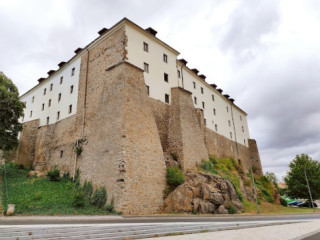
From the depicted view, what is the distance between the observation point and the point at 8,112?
2203 cm

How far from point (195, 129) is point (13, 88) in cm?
1890

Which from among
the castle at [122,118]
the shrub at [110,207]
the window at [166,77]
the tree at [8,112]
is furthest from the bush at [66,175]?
the window at [166,77]

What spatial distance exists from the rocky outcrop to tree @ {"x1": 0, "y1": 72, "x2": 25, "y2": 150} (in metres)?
16.8

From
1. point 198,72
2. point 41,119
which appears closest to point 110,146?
point 41,119

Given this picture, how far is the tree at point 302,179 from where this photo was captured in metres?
38.0

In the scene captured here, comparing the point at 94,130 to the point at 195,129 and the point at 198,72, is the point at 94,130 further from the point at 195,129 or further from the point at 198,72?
the point at 198,72

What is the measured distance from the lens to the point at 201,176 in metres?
18.5

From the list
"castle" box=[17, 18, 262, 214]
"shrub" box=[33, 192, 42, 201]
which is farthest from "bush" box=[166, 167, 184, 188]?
"shrub" box=[33, 192, 42, 201]

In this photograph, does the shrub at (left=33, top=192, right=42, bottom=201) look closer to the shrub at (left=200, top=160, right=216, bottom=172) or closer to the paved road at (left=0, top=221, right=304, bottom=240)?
the paved road at (left=0, top=221, right=304, bottom=240)

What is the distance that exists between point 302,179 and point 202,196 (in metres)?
31.1

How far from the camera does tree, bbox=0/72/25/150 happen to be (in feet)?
70.9

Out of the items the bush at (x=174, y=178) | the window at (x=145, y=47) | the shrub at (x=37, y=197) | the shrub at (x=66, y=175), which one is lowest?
the shrub at (x=37, y=197)

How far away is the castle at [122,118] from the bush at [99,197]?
0.46 metres

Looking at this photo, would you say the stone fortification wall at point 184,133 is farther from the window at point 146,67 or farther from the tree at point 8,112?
the tree at point 8,112
